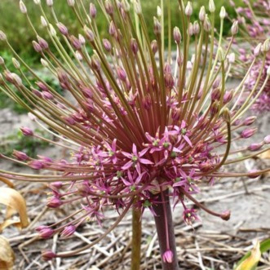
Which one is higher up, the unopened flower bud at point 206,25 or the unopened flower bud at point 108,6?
the unopened flower bud at point 108,6

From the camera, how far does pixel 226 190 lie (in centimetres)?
210

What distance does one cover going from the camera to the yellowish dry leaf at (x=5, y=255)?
4.11ft

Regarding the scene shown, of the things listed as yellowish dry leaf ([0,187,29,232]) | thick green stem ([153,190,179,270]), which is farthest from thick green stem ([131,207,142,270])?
yellowish dry leaf ([0,187,29,232])

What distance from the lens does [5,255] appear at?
1255 mm

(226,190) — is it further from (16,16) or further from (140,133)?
(16,16)

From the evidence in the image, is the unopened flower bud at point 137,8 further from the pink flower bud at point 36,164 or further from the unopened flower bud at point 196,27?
the pink flower bud at point 36,164

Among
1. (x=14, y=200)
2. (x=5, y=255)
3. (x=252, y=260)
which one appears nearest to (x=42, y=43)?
(x=14, y=200)

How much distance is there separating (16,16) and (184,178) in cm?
357

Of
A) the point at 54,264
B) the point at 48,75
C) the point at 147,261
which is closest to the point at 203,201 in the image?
the point at 147,261

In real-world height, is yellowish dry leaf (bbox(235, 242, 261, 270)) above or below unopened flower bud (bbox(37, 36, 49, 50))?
below

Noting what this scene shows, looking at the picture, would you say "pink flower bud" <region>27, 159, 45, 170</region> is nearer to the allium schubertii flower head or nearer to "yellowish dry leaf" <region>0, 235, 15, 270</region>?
the allium schubertii flower head

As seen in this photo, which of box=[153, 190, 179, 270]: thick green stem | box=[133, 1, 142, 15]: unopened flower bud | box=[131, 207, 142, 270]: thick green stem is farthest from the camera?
box=[131, 207, 142, 270]: thick green stem

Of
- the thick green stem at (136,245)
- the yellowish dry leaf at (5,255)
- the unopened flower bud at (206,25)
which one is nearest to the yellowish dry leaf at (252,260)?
the thick green stem at (136,245)

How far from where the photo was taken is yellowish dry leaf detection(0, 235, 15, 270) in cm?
125
